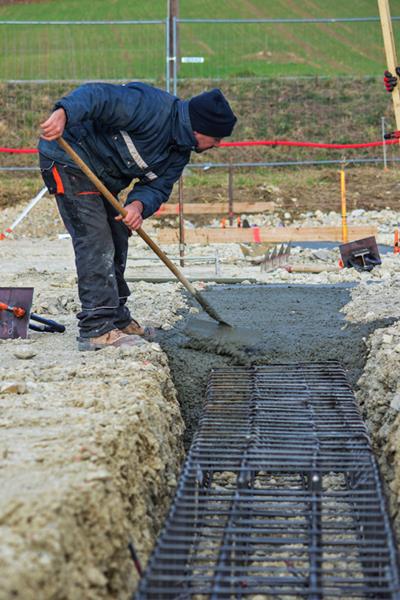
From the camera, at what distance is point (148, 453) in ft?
12.4

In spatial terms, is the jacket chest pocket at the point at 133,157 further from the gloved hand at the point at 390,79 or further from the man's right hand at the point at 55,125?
the gloved hand at the point at 390,79

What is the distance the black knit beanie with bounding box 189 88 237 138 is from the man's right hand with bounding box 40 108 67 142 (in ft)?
2.78

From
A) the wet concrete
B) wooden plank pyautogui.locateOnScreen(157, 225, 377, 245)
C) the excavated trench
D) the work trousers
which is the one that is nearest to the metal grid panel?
the excavated trench

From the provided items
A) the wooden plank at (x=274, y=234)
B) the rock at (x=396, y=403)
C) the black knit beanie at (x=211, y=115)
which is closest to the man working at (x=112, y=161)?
the black knit beanie at (x=211, y=115)

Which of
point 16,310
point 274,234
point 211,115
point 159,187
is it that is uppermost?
point 211,115

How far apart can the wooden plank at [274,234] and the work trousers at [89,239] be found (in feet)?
18.4

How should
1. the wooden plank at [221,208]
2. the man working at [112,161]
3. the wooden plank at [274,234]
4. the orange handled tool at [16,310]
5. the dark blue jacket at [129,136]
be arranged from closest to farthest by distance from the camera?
the dark blue jacket at [129,136], the man working at [112,161], the orange handled tool at [16,310], the wooden plank at [274,234], the wooden plank at [221,208]

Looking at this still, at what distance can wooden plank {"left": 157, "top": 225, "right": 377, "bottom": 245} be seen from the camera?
1105 cm

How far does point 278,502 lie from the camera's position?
3.67 metres

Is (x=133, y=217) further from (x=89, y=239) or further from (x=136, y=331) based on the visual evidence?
(x=136, y=331)

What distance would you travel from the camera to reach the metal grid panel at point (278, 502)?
10.0 feet

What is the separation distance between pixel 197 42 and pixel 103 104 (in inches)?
589

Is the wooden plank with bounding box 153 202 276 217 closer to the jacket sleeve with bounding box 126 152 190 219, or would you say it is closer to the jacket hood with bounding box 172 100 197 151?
the jacket sleeve with bounding box 126 152 190 219

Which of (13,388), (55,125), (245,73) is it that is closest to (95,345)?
(13,388)
